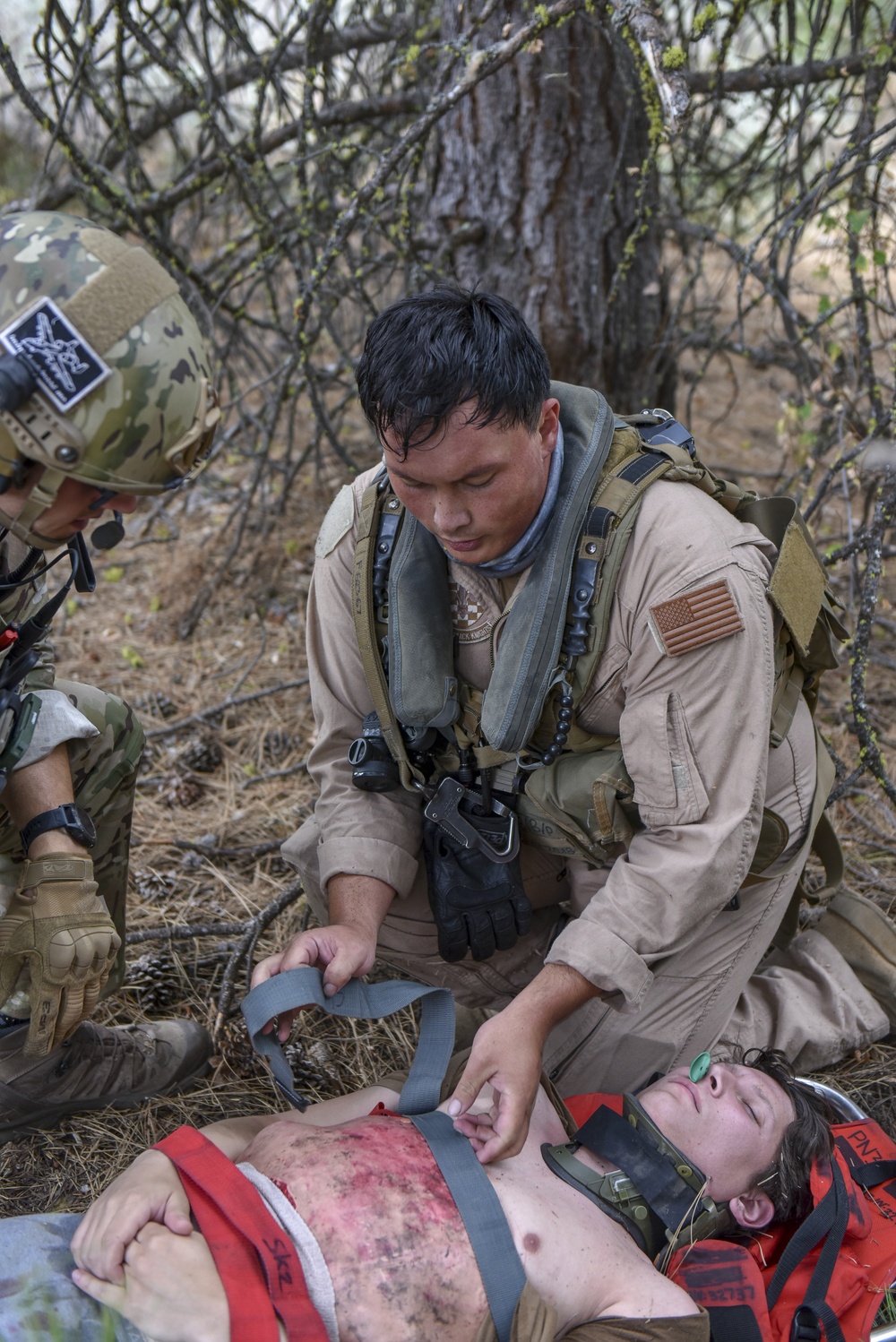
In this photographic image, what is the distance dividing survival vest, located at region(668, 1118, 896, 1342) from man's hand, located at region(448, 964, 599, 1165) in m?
0.52

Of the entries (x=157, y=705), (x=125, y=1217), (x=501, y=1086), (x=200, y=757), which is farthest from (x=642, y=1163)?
(x=157, y=705)

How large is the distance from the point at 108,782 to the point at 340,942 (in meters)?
0.70

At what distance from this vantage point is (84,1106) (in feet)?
8.33

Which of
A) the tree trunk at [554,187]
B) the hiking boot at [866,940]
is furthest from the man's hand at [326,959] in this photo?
the tree trunk at [554,187]

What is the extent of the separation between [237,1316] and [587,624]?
1.38 metres

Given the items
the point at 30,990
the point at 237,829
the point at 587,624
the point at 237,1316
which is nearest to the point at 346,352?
the point at 237,829

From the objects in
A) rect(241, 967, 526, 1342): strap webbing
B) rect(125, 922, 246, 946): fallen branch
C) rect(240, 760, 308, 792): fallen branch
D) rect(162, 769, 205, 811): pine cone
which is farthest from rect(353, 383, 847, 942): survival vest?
rect(162, 769, 205, 811): pine cone

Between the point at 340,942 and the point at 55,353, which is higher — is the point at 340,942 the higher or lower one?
the lower one

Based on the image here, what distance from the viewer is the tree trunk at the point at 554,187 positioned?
3.55 m

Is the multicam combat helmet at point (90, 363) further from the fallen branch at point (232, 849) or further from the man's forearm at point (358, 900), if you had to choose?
the fallen branch at point (232, 849)

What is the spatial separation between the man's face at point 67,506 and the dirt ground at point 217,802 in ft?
4.29

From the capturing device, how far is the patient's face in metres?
2.29

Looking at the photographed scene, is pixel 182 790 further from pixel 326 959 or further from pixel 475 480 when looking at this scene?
pixel 475 480

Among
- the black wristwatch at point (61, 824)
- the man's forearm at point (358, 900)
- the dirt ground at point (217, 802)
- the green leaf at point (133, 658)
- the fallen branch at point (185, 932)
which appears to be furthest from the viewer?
the green leaf at point (133, 658)
